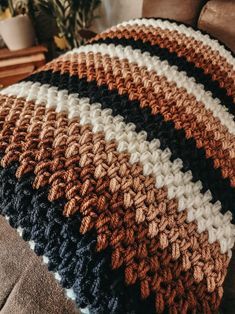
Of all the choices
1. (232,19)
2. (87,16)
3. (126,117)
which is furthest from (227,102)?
(87,16)

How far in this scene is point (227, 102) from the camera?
654 mm

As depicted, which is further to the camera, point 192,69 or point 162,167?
point 192,69

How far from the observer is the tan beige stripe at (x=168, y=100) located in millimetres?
537

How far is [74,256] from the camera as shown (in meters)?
0.37

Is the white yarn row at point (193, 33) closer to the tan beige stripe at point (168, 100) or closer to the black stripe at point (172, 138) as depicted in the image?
the tan beige stripe at point (168, 100)

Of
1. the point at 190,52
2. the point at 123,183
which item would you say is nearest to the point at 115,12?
the point at 190,52

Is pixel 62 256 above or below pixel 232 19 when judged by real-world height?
below

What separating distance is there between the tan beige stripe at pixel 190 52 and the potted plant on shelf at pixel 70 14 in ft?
2.55

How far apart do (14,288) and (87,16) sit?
144 centimetres

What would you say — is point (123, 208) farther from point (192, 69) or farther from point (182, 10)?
point (182, 10)

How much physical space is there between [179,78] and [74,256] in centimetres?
40

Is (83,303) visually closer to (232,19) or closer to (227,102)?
(227,102)

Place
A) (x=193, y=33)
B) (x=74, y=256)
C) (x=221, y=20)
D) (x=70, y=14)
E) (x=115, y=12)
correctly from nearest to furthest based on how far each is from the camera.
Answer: (x=74, y=256) < (x=193, y=33) < (x=221, y=20) < (x=70, y=14) < (x=115, y=12)

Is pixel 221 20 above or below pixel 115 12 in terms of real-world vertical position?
above
